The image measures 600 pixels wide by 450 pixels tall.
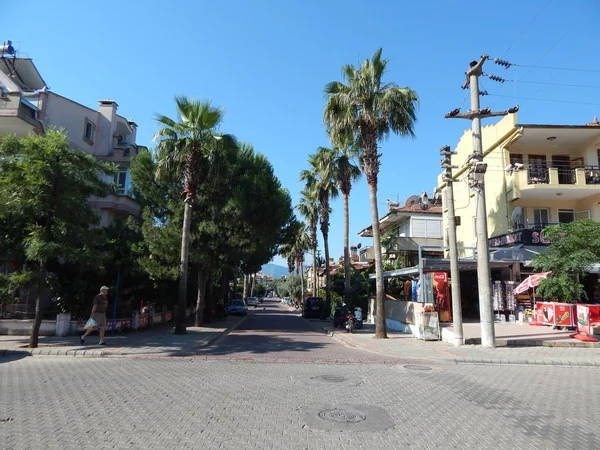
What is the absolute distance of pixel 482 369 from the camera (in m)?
11.0

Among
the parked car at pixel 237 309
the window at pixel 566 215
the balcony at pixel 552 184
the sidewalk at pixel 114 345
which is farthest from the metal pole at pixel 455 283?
the parked car at pixel 237 309

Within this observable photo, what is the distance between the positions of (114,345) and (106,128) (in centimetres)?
1899

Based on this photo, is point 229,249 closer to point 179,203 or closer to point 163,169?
point 179,203

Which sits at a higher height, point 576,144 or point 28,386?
point 576,144

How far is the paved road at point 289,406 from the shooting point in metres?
5.15

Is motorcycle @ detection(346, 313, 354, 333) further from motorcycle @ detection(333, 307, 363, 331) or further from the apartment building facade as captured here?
the apartment building facade

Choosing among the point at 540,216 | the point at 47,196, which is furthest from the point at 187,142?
the point at 540,216

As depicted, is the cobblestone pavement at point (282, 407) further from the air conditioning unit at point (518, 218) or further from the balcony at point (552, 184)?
the air conditioning unit at point (518, 218)

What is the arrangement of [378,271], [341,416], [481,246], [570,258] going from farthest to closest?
[378,271]
[570,258]
[481,246]
[341,416]

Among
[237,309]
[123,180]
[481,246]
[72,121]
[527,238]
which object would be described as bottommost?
[237,309]

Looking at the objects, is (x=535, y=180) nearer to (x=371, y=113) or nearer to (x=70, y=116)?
(x=371, y=113)

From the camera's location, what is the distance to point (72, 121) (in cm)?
2489

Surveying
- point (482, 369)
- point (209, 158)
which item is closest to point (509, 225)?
point (482, 369)

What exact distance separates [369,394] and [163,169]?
13.6 meters
